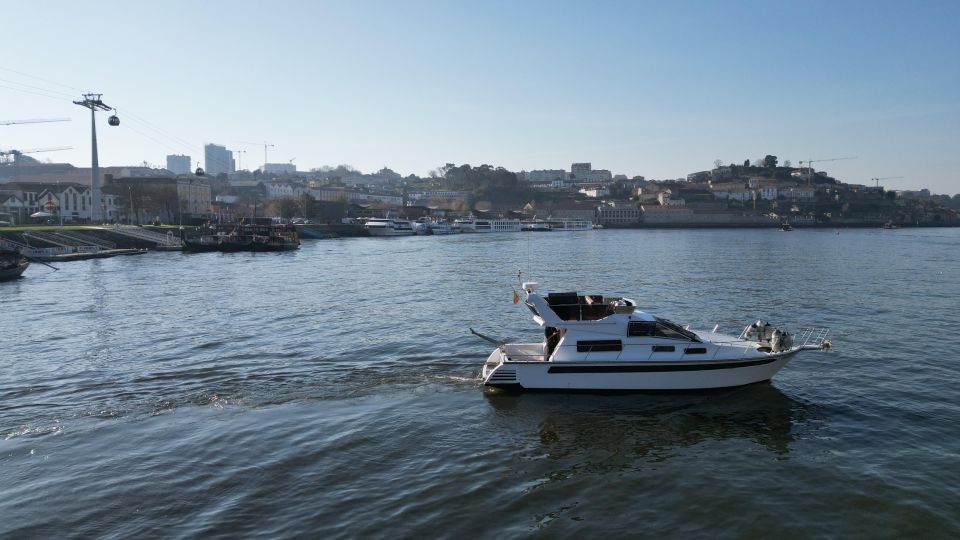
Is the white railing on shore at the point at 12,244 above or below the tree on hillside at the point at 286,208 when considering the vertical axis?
below

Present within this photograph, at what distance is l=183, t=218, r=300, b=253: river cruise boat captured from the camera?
7881cm

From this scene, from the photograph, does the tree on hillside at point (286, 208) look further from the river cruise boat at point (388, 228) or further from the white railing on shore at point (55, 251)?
the white railing on shore at point (55, 251)

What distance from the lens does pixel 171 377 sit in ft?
67.8

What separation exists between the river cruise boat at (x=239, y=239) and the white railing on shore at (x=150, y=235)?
2448 mm

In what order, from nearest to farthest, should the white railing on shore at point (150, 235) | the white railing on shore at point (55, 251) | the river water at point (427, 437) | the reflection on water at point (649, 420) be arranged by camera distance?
1. the river water at point (427, 437)
2. the reflection on water at point (649, 420)
3. the white railing on shore at point (55, 251)
4. the white railing on shore at point (150, 235)

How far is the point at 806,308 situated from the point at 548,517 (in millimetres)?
28627

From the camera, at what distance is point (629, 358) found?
18.1 m

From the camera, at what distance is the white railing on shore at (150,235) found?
3159 inches

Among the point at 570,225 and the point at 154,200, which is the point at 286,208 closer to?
the point at 154,200

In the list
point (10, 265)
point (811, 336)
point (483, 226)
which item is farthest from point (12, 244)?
point (483, 226)

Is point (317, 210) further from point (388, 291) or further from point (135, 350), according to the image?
point (135, 350)

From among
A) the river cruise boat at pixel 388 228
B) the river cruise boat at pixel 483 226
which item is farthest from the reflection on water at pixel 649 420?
the river cruise boat at pixel 483 226

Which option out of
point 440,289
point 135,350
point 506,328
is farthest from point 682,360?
point 440,289

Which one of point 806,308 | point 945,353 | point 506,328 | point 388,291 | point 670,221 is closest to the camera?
point 945,353
